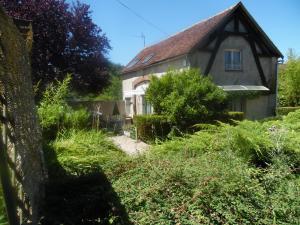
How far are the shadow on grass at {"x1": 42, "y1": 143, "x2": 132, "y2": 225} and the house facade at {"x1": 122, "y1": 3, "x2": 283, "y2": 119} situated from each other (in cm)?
1152

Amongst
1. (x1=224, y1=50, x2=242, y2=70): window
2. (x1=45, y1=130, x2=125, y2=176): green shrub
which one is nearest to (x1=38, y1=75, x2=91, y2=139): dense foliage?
(x1=45, y1=130, x2=125, y2=176): green shrub

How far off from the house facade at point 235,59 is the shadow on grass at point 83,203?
1152 centimetres

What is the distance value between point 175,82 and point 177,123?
5.75ft

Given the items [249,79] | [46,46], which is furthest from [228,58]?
[46,46]

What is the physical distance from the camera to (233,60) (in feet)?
57.8

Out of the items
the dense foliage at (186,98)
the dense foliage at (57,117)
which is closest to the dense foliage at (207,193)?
the dense foliage at (57,117)

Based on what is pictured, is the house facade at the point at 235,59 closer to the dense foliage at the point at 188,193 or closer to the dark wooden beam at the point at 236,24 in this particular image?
the dark wooden beam at the point at 236,24

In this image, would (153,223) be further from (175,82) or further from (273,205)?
(175,82)

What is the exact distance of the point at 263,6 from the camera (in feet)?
34.9

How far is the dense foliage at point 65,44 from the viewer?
588 inches

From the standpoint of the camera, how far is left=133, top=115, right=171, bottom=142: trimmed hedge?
1226 cm

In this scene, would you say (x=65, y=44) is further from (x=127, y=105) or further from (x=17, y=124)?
(x=17, y=124)

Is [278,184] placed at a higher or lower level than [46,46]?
lower

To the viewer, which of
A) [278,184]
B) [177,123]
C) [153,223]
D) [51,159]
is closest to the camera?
[153,223]
